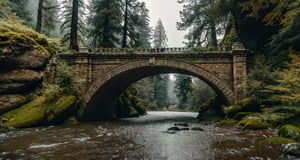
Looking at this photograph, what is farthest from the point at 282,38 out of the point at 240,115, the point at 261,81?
the point at 240,115

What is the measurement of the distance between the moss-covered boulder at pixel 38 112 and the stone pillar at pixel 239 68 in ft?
41.4

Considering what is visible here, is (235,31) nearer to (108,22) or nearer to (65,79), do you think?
(108,22)

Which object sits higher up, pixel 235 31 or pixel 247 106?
pixel 235 31

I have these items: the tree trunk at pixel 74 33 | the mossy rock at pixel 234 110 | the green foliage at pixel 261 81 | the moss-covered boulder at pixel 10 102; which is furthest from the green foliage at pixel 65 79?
the green foliage at pixel 261 81

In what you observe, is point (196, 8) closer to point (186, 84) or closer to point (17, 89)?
point (186, 84)

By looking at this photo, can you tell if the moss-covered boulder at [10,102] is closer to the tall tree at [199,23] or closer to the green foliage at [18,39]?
the green foliage at [18,39]

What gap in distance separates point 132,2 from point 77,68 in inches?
537

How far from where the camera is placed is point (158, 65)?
61.7 ft

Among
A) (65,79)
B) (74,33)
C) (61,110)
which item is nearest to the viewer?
(61,110)

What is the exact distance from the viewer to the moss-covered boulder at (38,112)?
13484 millimetres

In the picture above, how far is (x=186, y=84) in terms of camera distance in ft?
105

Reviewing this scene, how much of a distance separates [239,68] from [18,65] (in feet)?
50.9

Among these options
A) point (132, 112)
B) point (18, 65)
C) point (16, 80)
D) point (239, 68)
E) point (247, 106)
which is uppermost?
point (239, 68)

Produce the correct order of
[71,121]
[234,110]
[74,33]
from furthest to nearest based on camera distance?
[74,33] < [71,121] < [234,110]
